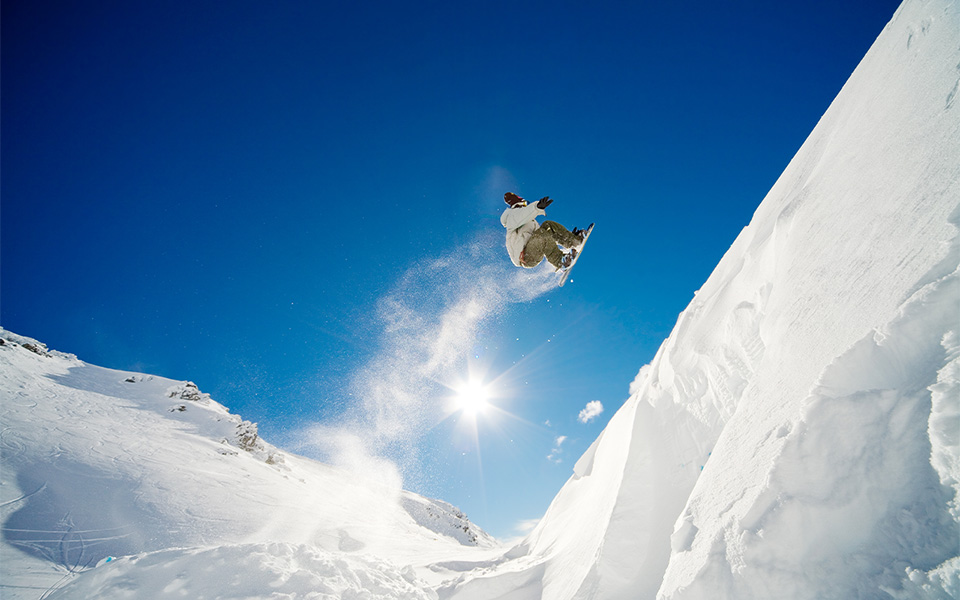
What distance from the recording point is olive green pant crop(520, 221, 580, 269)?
8656mm

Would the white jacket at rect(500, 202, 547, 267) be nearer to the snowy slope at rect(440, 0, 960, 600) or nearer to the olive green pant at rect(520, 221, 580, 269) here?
the olive green pant at rect(520, 221, 580, 269)

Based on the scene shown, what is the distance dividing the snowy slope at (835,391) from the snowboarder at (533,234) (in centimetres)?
362

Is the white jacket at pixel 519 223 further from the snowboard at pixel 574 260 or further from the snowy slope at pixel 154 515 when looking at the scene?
the snowy slope at pixel 154 515

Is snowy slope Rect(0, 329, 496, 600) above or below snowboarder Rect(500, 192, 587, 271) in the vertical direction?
below

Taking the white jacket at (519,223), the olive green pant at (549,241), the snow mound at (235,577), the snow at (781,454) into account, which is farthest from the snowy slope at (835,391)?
the white jacket at (519,223)

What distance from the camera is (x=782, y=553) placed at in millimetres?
2459

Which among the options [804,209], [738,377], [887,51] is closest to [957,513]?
[738,377]

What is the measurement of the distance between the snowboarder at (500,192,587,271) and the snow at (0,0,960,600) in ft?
10.1

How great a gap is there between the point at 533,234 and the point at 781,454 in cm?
668

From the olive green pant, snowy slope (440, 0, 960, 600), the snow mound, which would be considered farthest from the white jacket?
the snow mound

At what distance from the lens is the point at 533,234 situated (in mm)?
8719

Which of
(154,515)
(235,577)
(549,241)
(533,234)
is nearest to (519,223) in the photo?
(533,234)

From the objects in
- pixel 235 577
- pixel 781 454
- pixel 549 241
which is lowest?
pixel 235 577

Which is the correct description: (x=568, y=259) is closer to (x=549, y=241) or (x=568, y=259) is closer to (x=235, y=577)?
(x=549, y=241)
